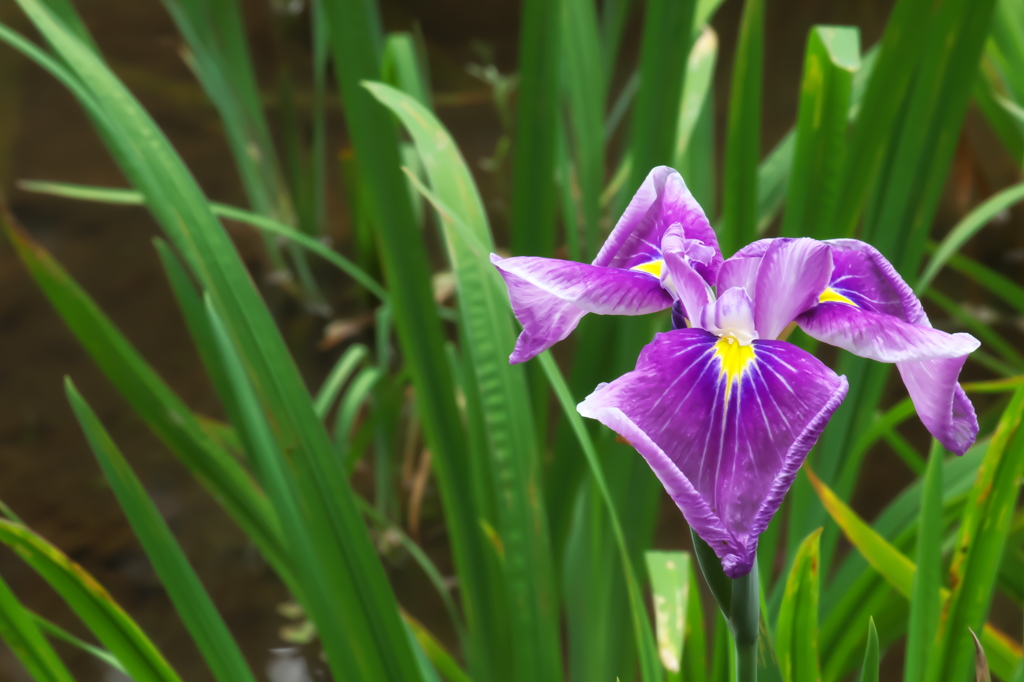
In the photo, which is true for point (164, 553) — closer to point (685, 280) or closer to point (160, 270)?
point (685, 280)

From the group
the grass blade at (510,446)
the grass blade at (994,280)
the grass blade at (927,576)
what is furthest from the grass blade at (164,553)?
the grass blade at (994,280)

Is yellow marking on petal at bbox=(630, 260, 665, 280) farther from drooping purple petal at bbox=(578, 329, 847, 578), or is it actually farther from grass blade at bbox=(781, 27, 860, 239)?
grass blade at bbox=(781, 27, 860, 239)

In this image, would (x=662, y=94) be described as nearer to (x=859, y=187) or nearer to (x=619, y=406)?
(x=859, y=187)

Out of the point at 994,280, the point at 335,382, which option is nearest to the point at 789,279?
the point at 335,382

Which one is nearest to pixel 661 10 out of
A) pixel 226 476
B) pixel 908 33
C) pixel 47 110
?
pixel 908 33

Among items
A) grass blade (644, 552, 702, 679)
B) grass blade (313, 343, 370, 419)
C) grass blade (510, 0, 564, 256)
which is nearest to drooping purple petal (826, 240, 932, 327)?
grass blade (644, 552, 702, 679)

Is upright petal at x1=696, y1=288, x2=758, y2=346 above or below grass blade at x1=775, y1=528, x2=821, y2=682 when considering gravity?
above

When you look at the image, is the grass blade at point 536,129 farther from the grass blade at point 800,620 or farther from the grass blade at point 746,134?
the grass blade at point 800,620
